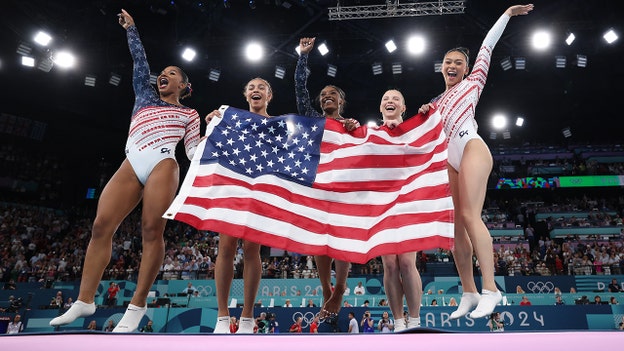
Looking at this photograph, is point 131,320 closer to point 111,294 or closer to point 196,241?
point 111,294

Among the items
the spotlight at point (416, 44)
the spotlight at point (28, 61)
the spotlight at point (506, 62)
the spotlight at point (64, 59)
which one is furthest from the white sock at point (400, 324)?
the spotlight at point (28, 61)

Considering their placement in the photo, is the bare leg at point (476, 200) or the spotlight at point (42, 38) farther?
the spotlight at point (42, 38)

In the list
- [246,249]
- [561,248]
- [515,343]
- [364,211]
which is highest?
[561,248]

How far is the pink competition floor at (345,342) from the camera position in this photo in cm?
166

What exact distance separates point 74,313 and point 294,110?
1765cm

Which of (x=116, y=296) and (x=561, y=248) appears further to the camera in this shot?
(x=561, y=248)

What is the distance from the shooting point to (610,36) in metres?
13.5

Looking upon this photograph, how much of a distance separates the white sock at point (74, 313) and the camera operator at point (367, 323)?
→ 20.8ft

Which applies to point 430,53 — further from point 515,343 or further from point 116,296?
point 515,343

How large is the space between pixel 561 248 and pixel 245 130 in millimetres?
15258

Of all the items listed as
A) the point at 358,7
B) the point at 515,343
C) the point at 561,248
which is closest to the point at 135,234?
the point at 358,7

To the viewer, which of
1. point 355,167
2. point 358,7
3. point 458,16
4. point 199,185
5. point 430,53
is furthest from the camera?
point 430,53

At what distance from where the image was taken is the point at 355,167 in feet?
13.6

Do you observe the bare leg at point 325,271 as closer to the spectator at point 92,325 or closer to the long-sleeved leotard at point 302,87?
the long-sleeved leotard at point 302,87
